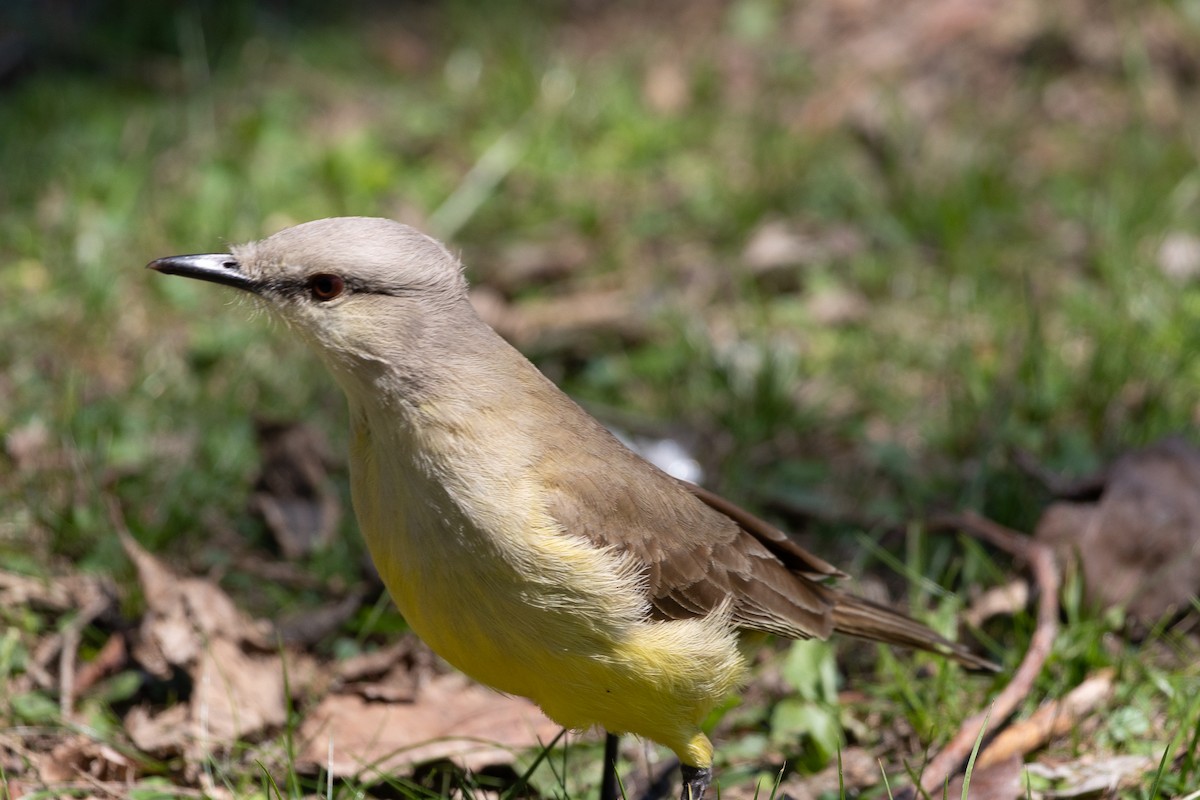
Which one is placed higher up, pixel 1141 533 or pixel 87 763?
pixel 87 763

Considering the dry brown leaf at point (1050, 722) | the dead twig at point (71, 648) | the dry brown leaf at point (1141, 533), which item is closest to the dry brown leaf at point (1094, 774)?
the dry brown leaf at point (1050, 722)

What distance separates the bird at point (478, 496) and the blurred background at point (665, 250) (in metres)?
0.98

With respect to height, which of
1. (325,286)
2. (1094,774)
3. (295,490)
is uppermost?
(325,286)

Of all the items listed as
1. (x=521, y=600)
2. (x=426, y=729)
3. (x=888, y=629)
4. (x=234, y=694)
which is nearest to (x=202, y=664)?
(x=234, y=694)

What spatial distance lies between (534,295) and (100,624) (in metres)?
2.96

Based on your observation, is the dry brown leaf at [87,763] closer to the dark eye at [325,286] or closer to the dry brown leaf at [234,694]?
the dry brown leaf at [234,694]

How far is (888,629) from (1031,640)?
20.7 inches

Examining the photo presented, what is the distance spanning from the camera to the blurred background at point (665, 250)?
520 centimetres

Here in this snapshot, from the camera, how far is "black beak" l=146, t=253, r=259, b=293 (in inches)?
143

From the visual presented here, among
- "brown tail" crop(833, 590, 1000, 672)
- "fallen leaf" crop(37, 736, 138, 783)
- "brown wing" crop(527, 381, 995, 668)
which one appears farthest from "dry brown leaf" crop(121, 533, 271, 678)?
"brown tail" crop(833, 590, 1000, 672)

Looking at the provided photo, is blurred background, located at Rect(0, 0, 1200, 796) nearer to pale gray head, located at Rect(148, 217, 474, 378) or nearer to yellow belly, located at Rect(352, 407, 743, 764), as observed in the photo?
yellow belly, located at Rect(352, 407, 743, 764)

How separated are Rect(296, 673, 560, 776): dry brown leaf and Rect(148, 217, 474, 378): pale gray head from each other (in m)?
1.20

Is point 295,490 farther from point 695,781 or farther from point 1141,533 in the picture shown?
point 1141,533

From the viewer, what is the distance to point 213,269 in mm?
3662
